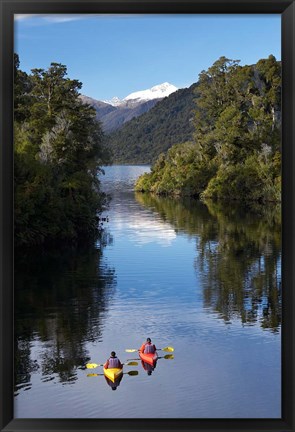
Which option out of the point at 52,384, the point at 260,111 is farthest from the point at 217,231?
the point at 52,384

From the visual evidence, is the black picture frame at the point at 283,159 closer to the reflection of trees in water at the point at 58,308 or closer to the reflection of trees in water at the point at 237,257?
the reflection of trees in water at the point at 58,308

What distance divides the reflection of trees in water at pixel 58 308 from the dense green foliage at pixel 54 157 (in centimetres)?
98

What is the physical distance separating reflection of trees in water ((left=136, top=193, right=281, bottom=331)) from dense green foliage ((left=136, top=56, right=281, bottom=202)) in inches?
74.6

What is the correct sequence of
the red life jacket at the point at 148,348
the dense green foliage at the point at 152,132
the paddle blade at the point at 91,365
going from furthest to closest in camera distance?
the dense green foliage at the point at 152,132 < the red life jacket at the point at 148,348 < the paddle blade at the point at 91,365

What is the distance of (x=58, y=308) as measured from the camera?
13828mm

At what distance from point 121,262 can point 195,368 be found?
9.95 m

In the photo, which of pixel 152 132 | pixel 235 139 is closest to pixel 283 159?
pixel 235 139

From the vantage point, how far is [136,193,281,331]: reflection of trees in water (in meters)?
14.0

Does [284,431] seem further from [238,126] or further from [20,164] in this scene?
[238,126]

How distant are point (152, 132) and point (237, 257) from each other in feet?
124

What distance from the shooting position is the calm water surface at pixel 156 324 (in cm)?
845

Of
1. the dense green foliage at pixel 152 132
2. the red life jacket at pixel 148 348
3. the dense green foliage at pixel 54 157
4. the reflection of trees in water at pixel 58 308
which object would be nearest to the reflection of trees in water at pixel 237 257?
the reflection of trees in water at pixel 58 308

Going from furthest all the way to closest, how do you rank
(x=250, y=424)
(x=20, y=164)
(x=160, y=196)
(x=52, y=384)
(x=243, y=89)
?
(x=160, y=196) < (x=243, y=89) < (x=20, y=164) < (x=52, y=384) < (x=250, y=424)

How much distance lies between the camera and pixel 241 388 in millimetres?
9016
